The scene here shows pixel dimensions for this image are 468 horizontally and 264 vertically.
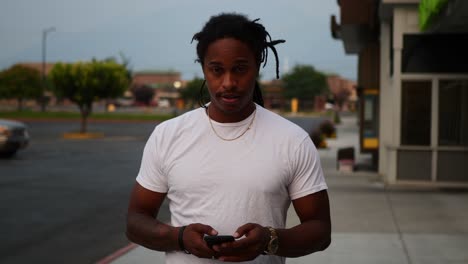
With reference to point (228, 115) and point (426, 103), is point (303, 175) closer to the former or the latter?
point (228, 115)

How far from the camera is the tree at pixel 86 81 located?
110ft

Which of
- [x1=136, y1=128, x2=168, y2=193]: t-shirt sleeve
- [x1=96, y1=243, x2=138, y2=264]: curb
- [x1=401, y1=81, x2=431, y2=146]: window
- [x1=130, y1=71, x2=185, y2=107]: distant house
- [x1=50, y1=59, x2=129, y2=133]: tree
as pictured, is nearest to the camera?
[x1=136, y1=128, x2=168, y2=193]: t-shirt sleeve

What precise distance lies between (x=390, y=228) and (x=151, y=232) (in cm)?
748

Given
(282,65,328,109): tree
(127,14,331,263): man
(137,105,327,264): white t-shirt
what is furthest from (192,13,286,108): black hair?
(282,65,328,109): tree

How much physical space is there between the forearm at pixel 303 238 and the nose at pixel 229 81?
1.67 feet

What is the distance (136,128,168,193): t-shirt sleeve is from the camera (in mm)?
2488

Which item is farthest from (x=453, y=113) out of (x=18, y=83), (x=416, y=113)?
(x=18, y=83)

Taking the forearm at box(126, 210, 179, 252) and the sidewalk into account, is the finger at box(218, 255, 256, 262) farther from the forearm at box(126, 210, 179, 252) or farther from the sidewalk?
the sidewalk

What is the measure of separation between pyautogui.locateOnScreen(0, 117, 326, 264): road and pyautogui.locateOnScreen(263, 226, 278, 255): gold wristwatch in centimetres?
564

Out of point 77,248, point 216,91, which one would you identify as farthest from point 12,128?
point 216,91

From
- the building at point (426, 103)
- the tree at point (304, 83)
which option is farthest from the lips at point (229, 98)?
the tree at point (304, 83)

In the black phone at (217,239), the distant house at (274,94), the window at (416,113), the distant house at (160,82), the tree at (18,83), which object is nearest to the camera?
the black phone at (217,239)

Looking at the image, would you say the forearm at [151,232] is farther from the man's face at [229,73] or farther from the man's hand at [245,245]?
the man's face at [229,73]

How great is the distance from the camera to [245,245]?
85.9 inches
